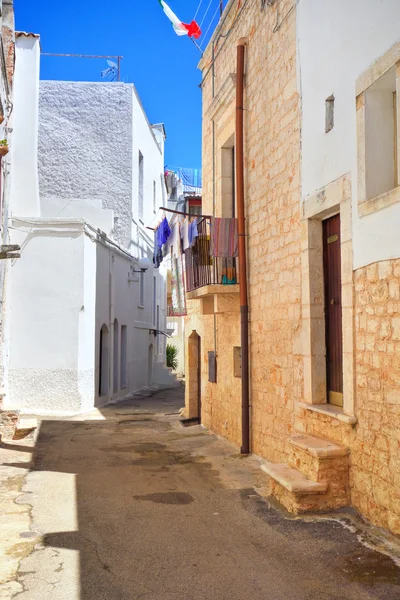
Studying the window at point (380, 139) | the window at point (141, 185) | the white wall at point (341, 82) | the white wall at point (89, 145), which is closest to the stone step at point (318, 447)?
the white wall at point (341, 82)

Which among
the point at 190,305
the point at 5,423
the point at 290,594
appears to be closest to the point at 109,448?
the point at 5,423

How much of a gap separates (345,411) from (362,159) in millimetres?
2416

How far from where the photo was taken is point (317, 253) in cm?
698

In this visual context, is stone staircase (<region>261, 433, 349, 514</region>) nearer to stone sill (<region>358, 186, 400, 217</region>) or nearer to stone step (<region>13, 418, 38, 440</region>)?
stone sill (<region>358, 186, 400, 217</region>)

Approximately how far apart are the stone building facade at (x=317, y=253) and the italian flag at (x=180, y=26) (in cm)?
85

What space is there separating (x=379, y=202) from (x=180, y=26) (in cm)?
761

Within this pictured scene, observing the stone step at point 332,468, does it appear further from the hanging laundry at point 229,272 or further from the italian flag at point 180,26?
the italian flag at point 180,26

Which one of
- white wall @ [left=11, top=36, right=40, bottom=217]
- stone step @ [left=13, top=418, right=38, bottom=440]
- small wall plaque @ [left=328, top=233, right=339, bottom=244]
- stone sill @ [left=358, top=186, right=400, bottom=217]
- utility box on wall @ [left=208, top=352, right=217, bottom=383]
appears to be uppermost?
white wall @ [left=11, top=36, right=40, bottom=217]

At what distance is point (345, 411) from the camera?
5.93 metres

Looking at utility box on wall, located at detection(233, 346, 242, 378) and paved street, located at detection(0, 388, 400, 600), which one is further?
utility box on wall, located at detection(233, 346, 242, 378)

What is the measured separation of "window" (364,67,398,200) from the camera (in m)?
5.46

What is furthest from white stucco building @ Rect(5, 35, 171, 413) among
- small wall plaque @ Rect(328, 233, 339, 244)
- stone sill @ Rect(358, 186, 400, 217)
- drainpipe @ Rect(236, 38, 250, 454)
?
stone sill @ Rect(358, 186, 400, 217)

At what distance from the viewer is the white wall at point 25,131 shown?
1555cm

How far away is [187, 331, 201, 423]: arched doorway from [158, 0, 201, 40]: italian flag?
20.4ft
